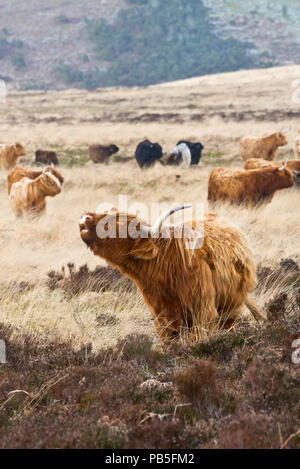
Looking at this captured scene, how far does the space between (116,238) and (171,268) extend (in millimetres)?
532

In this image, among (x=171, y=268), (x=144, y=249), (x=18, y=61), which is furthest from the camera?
(x=18, y=61)

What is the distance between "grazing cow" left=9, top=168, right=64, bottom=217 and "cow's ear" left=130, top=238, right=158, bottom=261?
23.7 ft

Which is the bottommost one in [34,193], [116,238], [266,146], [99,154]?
[99,154]

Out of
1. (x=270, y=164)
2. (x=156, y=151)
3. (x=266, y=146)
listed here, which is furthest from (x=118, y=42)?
(x=270, y=164)

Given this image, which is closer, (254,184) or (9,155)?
(254,184)

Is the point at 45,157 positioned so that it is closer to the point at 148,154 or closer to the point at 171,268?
the point at 148,154

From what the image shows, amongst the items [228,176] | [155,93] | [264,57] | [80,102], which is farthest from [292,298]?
[264,57]

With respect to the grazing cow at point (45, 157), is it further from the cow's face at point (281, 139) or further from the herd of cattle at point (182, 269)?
the herd of cattle at point (182, 269)

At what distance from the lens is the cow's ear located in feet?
15.6

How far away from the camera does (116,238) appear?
183 inches

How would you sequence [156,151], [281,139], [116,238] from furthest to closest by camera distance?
[156,151] → [281,139] → [116,238]

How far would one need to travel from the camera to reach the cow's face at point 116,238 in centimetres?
455

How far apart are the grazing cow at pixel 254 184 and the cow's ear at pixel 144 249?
7.59m

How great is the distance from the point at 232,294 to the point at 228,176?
733cm
